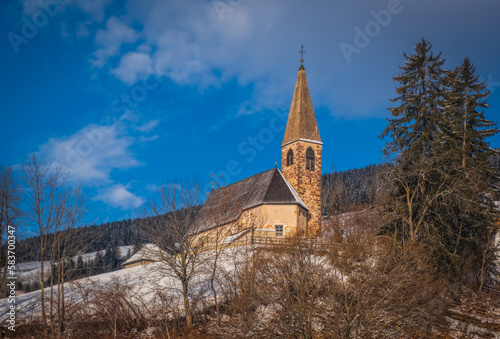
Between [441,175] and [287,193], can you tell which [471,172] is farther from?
[287,193]

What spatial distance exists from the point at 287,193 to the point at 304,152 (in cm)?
626

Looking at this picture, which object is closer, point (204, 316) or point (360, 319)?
point (360, 319)

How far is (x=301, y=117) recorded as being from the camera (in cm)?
4375

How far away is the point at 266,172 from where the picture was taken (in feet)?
141

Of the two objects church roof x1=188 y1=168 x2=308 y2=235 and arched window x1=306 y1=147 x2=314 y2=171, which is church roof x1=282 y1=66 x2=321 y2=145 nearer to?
arched window x1=306 y1=147 x2=314 y2=171

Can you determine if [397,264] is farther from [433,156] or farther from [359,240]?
[433,156]

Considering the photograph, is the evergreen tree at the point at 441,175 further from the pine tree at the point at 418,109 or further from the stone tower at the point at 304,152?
the stone tower at the point at 304,152

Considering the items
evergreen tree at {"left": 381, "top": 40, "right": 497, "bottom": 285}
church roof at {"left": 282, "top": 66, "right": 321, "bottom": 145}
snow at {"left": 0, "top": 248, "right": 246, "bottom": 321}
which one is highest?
church roof at {"left": 282, "top": 66, "right": 321, "bottom": 145}

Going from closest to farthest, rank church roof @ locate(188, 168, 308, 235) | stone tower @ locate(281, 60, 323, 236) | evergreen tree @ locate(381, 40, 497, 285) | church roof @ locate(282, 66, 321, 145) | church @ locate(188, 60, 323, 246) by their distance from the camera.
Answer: evergreen tree @ locate(381, 40, 497, 285) → church @ locate(188, 60, 323, 246) → church roof @ locate(188, 168, 308, 235) → stone tower @ locate(281, 60, 323, 236) → church roof @ locate(282, 66, 321, 145)

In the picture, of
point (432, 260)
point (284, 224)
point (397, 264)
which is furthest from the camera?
point (284, 224)

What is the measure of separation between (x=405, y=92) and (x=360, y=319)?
1699 cm

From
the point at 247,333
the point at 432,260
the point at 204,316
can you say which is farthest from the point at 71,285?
the point at 432,260

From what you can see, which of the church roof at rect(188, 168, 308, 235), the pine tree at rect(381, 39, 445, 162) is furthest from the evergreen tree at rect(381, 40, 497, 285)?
the church roof at rect(188, 168, 308, 235)

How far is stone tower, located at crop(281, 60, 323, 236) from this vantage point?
41.8m
